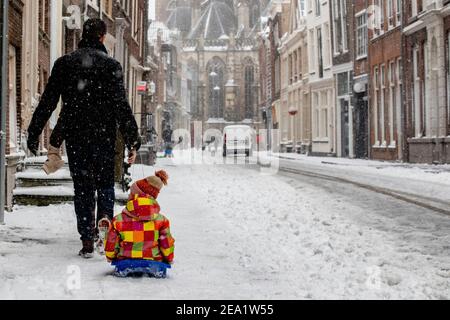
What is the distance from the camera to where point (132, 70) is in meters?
31.6

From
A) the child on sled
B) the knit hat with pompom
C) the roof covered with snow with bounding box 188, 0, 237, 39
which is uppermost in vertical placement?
the roof covered with snow with bounding box 188, 0, 237, 39

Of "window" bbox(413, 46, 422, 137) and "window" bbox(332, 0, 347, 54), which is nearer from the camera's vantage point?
"window" bbox(413, 46, 422, 137)

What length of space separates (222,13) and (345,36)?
63534mm

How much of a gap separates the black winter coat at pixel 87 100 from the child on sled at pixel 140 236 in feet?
2.99

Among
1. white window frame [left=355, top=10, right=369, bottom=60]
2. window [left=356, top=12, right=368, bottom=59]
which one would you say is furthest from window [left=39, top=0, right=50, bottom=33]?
window [left=356, top=12, right=368, bottom=59]

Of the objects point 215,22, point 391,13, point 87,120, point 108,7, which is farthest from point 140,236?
point 215,22

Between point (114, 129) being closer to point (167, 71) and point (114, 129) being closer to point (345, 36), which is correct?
point (345, 36)

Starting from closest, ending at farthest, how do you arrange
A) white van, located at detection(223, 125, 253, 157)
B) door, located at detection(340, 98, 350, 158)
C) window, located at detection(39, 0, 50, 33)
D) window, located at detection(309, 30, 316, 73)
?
window, located at detection(39, 0, 50, 33), door, located at detection(340, 98, 350, 158), white van, located at detection(223, 125, 253, 157), window, located at detection(309, 30, 316, 73)

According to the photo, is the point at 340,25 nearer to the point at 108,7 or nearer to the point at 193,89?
the point at 108,7

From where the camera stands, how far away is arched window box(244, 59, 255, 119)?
90125 mm

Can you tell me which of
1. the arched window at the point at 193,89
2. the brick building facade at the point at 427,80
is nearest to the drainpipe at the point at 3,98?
the brick building facade at the point at 427,80

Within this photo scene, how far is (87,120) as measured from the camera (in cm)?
568

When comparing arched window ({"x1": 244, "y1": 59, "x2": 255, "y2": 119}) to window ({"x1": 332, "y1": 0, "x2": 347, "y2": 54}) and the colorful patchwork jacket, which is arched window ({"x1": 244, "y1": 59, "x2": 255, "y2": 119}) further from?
the colorful patchwork jacket

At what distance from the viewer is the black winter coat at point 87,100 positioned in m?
5.69
